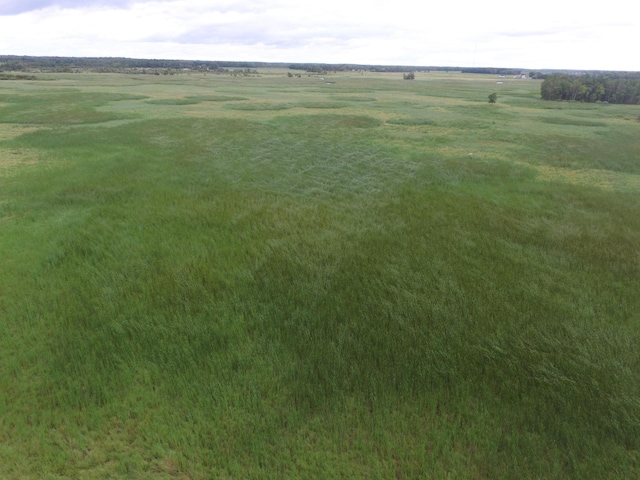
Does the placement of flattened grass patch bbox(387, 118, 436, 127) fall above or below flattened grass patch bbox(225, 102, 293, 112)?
below

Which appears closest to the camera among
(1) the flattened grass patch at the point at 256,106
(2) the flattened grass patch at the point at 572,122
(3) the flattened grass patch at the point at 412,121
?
(3) the flattened grass patch at the point at 412,121

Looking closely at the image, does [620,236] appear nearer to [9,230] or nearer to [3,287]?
[3,287]

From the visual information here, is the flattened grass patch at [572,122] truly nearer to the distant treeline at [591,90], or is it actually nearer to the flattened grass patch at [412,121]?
the flattened grass patch at [412,121]

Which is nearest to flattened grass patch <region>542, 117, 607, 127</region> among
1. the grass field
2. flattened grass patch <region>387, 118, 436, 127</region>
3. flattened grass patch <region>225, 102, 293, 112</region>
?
flattened grass patch <region>387, 118, 436, 127</region>

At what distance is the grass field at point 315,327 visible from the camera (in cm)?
581

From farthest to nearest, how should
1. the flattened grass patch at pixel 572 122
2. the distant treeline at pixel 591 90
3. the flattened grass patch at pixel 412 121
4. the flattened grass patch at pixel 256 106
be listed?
1. the distant treeline at pixel 591 90
2. the flattened grass patch at pixel 256 106
3. the flattened grass patch at pixel 572 122
4. the flattened grass patch at pixel 412 121

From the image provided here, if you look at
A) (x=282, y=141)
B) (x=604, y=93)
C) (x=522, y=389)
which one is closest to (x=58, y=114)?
(x=282, y=141)

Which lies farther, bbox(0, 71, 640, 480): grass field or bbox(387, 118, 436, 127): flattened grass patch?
bbox(387, 118, 436, 127): flattened grass patch

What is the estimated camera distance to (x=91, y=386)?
688 centimetres

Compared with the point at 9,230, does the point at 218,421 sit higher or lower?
lower

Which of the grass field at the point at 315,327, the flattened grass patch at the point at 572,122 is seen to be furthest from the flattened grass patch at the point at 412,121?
the grass field at the point at 315,327

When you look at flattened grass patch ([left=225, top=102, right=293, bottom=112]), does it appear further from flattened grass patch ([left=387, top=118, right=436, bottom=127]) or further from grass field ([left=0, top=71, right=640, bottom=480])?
grass field ([left=0, top=71, right=640, bottom=480])

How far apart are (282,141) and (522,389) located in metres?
26.3

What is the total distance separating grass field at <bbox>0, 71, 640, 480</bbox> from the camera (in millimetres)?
5812
